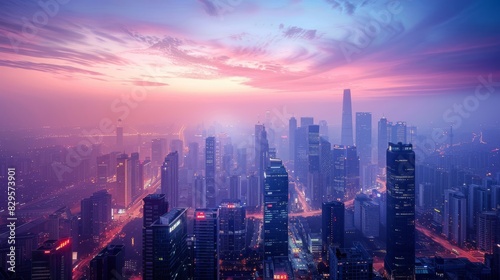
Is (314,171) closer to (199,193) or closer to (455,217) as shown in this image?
(199,193)

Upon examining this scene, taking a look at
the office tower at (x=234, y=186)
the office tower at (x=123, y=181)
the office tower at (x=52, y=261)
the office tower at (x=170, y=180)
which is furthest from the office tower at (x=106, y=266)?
the office tower at (x=234, y=186)

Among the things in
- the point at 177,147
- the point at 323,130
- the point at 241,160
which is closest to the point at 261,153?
the point at 241,160

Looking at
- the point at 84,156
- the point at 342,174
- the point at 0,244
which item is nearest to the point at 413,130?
the point at 342,174

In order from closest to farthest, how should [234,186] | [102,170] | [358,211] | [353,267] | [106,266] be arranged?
[353,267] → [106,266] → [102,170] → [358,211] → [234,186]

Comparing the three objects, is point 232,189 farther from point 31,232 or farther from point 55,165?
point 31,232

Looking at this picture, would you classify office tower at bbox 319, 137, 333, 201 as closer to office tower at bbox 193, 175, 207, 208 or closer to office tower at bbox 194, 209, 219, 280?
office tower at bbox 193, 175, 207, 208

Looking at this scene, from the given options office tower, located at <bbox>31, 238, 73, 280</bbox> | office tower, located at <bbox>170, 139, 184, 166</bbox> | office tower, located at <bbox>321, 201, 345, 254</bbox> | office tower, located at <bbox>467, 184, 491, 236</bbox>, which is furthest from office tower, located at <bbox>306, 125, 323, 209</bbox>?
office tower, located at <bbox>31, 238, 73, 280</bbox>
